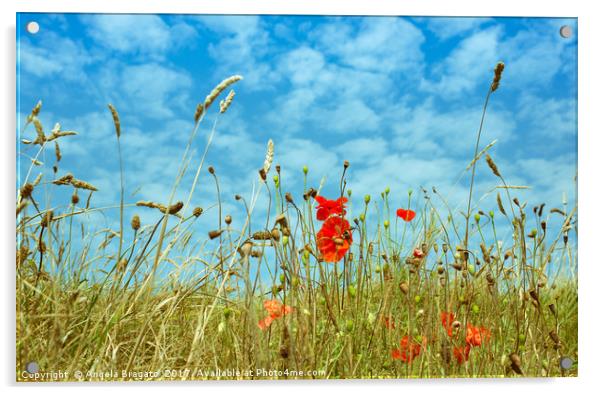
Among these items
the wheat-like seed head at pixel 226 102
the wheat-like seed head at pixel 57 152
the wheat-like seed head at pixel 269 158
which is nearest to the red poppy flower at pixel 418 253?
the wheat-like seed head at pixel 269 158

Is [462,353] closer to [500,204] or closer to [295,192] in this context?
[500,204]

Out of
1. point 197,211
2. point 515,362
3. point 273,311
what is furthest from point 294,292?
point 515,362

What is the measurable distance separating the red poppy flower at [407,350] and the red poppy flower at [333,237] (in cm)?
45

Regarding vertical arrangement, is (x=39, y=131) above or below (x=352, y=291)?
above

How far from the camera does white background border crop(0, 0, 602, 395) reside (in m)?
2.70

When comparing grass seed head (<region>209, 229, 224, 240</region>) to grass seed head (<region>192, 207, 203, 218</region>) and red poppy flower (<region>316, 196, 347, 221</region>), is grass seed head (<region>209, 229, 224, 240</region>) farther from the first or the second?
red poppy flower (<region>316, 196, 347, 221</region>)

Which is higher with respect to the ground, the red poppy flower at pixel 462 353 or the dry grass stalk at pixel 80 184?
the dry grass stalk at pixel 80 184

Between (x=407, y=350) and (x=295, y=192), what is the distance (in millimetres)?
805

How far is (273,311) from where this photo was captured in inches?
108

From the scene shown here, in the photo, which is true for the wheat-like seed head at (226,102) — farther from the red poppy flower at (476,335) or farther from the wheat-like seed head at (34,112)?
the red poppy flower at (476,335)

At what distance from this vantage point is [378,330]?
9.22 ft

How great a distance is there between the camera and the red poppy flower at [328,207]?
9.31ft

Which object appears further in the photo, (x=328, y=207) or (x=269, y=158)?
(x=328, y=207)
